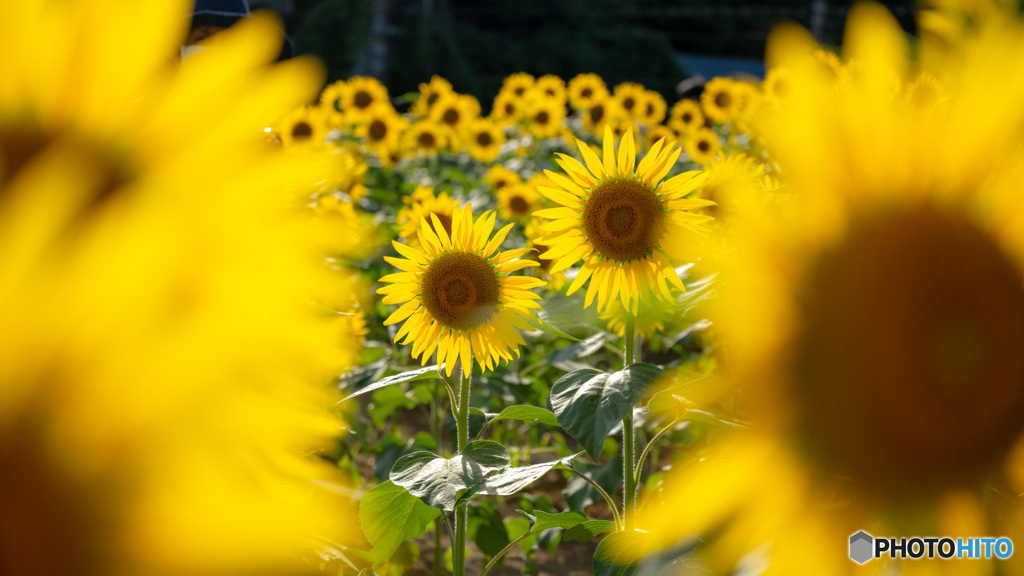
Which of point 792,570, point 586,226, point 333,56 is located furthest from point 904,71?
point 333,56

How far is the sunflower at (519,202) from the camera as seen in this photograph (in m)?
3.86

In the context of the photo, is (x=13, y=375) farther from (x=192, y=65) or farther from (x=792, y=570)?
(x=792, y=570)

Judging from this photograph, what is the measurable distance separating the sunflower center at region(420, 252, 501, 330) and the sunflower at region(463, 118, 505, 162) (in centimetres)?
422

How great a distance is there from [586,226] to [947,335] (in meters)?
1.04

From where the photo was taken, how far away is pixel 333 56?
14.0 metres

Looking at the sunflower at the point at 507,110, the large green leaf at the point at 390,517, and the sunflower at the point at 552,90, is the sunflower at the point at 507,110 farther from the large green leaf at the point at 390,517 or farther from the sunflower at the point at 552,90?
the large green leaf at the point at 390,517

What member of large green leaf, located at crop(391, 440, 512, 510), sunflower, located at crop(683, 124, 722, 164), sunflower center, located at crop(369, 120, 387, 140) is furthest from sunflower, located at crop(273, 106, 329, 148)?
large green leaf, located at crop(391, 440, 512, 510)


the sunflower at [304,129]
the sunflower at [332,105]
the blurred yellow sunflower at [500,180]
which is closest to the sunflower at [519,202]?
the blurred yellow sunflower at [500,180]

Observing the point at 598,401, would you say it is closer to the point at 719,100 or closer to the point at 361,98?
the point at 361,98

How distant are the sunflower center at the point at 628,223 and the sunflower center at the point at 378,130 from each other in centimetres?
419

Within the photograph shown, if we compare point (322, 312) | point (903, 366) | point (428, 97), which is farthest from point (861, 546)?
point (428, 97)

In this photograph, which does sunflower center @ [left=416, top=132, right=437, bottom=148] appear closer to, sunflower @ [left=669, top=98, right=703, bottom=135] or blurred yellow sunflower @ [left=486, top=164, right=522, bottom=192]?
blurred yellow sunflower @ [left=486, top=164, right=522, bottom=192]

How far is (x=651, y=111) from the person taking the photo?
659cm

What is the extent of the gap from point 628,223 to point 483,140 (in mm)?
4448
